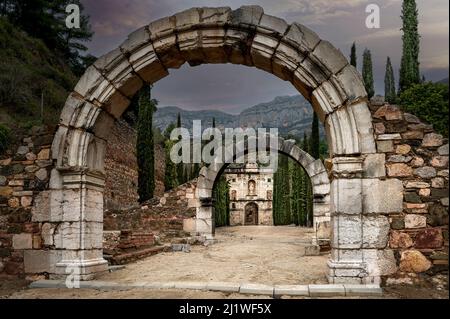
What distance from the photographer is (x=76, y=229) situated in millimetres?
5785

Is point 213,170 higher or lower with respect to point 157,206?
higher

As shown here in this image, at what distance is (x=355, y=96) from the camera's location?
529 centimetres

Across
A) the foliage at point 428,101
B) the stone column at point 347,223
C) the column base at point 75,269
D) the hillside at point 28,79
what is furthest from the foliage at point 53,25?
the stone column at point 347,223

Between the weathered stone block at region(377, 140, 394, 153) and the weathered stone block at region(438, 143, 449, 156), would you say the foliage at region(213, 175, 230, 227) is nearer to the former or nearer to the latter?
the weathered stone block at region(377, 140, 394, 153)

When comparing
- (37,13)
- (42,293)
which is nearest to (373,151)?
(42,293)

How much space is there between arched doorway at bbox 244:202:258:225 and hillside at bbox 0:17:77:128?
23.5 m

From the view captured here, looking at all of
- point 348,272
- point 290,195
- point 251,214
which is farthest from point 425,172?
point 251,214

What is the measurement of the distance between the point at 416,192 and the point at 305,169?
8.80 metres

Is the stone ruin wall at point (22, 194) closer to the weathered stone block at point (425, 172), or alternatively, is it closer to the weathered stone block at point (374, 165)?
the weathered stone block at point (374, 165)

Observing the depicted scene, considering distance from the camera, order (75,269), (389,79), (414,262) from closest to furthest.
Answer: (414,262), (75,269), (389,79)

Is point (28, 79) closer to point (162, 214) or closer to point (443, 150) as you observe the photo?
point (162, 214)

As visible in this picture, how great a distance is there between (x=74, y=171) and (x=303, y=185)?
25.5 meters

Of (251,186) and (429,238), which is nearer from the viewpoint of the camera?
(429,238)

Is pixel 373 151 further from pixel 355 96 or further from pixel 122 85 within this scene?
pixel 122 85
